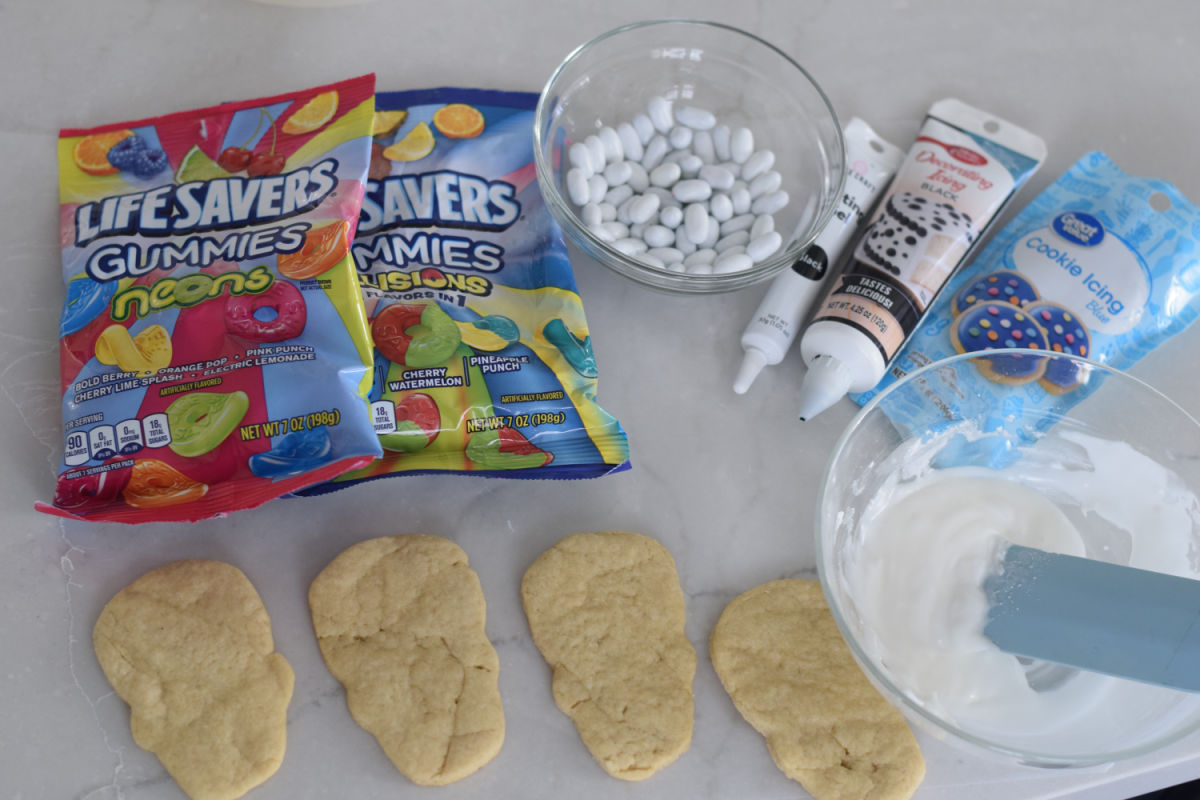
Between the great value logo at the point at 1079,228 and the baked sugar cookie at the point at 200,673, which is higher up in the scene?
the great value logo at the point at 1079,228

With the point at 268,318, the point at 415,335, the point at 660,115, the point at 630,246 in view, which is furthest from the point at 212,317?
the point at 660,115

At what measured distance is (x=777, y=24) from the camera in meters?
1.10

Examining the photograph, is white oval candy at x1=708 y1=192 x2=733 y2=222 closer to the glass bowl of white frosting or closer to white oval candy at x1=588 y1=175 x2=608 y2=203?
white oval candy at x1=588 y1=175 x2=608 y2=203

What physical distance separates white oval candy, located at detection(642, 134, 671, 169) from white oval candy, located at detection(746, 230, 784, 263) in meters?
0.14

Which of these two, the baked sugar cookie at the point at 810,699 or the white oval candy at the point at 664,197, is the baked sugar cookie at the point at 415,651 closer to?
the baked sugar cookie at the point at 810,699

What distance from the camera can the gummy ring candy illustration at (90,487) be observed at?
0.76 meters

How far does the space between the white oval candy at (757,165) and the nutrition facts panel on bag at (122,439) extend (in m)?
0.57

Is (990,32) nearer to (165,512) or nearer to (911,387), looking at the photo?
(911,387)

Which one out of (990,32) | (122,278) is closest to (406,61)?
(122,278)

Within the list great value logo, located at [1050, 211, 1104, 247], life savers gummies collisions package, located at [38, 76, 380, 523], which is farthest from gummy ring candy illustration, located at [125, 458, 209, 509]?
great value logo, located at [1050, 211, 1104, 247]

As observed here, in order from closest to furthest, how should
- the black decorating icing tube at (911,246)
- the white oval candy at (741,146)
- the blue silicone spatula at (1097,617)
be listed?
the blue silicone spatula at (1097,617), the black decorating icing tube at (911,246), the white oval candy at (741,146)

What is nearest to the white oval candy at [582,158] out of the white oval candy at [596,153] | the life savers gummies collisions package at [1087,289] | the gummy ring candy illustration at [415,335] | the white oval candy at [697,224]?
the white oval candy at [596,153]

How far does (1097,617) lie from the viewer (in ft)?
2.21

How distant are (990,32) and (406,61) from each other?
0.67m
